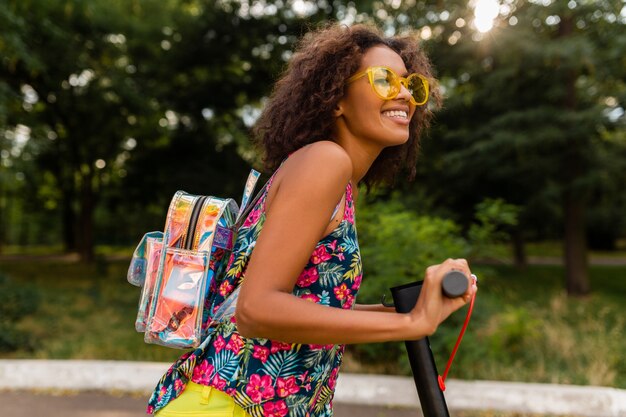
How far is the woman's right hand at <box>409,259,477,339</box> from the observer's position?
40.4 inches

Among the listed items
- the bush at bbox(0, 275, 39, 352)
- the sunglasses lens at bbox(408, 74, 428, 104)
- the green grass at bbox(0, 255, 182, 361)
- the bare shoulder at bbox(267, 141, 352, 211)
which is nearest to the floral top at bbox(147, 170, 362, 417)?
the bare shoulder at bbox(267, 141, 352, 211)

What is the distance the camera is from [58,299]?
10.5 meters

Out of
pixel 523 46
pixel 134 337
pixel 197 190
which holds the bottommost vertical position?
pixel 134 337

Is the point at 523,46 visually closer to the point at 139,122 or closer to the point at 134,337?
the point at 134,337

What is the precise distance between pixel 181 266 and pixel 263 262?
0.33 meters

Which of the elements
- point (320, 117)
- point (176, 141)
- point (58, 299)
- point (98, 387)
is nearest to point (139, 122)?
point (176, 141)

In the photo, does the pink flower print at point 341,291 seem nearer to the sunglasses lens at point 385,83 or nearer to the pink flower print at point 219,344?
the pink flower print at point 219,344

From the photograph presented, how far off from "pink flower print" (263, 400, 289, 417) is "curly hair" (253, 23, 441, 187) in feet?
1.90

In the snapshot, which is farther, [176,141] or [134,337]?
[176,141]

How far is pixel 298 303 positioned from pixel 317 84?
0.58 meters

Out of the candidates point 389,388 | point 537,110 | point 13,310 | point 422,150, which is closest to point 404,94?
point 389,388

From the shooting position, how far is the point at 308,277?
1.18 meters

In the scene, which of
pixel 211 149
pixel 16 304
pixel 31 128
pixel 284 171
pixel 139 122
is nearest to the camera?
pixel 284 171

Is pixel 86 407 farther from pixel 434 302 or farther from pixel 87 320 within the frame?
pixel 87 320
